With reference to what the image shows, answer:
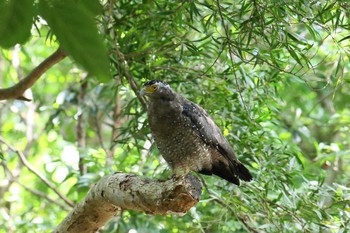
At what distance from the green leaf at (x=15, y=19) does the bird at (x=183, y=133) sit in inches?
78.8

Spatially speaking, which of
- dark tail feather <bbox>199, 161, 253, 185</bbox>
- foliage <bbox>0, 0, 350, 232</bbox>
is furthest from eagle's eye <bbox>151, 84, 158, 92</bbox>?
dark tail feather <bbox>199, 161, 253, 185</bbox>

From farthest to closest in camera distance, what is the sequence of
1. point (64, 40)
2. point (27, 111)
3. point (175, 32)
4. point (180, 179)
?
point (27, 111)
point (175, 32)
point (180, 179)
point (64, 40)

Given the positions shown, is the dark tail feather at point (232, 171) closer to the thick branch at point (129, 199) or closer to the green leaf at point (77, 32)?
the thick branch at point (129, 199)

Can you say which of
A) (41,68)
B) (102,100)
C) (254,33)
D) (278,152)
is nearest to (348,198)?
(278,152)

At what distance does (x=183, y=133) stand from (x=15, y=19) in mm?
2045

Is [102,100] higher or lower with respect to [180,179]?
higher

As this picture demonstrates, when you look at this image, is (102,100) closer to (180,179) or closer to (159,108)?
(159,108)

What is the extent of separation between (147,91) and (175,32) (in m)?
0.30

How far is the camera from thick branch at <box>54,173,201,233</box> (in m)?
1.96

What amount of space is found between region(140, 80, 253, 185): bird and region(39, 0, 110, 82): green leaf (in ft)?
6.57

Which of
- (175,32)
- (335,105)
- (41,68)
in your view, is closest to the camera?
(175,32)

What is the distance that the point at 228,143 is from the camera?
9.07ft

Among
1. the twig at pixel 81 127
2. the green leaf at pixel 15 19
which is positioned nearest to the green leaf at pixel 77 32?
the green leaf at pixel 15 19

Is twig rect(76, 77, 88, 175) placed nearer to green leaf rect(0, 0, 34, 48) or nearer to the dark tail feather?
the dark tail feather
